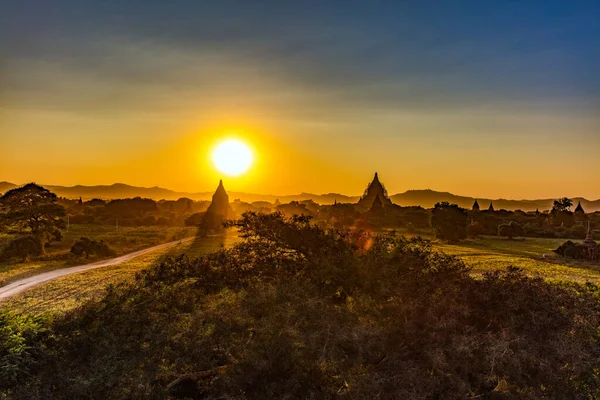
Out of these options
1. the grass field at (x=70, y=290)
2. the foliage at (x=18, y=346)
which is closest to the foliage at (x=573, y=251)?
the grass field at (x=70, y=290)

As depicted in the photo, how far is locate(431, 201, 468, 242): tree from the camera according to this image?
2110 inches

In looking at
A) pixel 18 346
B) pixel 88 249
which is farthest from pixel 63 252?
pixel 18 346

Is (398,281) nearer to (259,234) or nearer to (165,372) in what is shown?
(259,234)

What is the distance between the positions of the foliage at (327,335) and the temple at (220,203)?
47.9m

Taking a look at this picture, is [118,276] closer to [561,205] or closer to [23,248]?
[23,248]

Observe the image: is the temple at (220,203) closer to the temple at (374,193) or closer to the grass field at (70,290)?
the grass field at (70,290)

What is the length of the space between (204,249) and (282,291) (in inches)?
1140

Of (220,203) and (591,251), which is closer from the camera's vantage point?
(591,251)

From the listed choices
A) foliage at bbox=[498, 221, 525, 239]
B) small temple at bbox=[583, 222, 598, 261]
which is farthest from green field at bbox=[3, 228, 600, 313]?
foliage at bbox=[498, 221, 525, 239]

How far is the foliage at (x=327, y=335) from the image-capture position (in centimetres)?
1033

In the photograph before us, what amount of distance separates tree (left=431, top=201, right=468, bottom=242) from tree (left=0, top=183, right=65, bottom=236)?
43.8m

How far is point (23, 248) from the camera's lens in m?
36.3

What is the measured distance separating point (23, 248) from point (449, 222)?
45277 mm

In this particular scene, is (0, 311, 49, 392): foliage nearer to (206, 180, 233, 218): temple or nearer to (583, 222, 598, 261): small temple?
(583, 222, 598, 261): small temple
